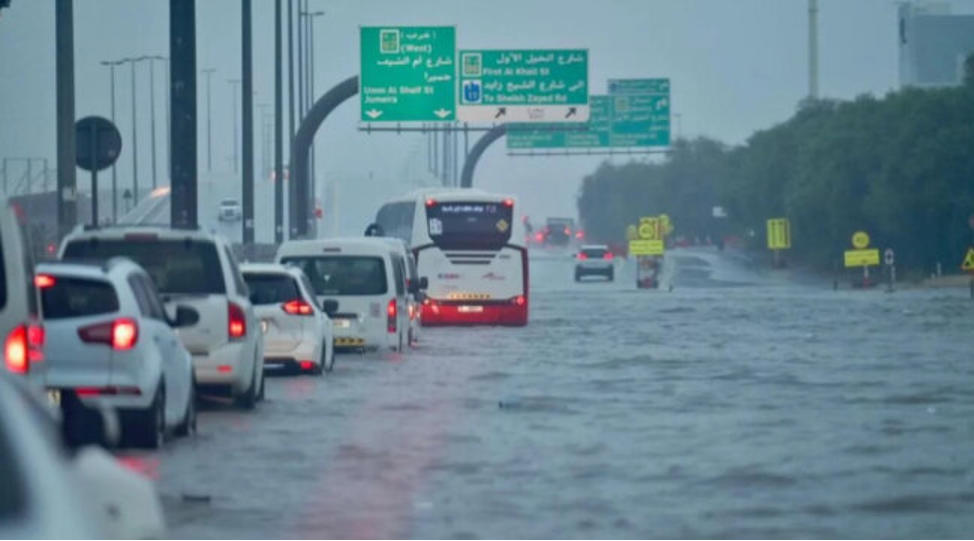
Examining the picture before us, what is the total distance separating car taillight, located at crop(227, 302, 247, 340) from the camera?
20.8 metres

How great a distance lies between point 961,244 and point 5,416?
84.3 meters

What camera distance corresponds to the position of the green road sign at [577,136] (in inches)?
2891

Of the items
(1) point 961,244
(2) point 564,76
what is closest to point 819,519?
(2) point 564,76

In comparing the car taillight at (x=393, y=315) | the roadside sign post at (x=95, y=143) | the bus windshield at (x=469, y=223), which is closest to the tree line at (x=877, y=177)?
the bus windshield at (x=469, y=223)

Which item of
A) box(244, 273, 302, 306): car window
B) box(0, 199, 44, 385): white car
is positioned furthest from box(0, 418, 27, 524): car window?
box(244, 273, 302, 306): car window

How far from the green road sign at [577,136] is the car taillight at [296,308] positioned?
42.2m

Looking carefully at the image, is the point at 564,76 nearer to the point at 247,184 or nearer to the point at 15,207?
the point at 247,184

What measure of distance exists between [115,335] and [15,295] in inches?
114

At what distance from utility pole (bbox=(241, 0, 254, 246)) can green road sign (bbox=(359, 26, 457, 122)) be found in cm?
491

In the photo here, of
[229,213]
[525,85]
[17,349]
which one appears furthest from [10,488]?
[229,213]

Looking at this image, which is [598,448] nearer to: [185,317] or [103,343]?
[185,317]

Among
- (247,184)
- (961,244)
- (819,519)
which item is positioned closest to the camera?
(819,519)

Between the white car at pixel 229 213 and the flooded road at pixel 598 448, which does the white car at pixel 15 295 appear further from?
the white car at pixel 229 213

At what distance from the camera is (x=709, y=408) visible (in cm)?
2262
